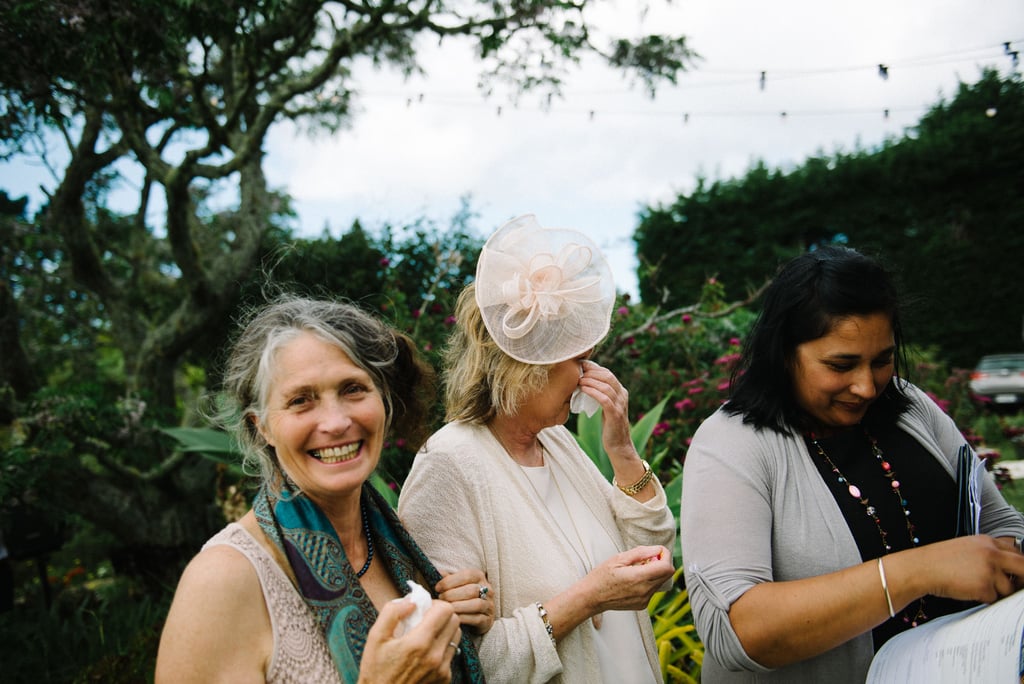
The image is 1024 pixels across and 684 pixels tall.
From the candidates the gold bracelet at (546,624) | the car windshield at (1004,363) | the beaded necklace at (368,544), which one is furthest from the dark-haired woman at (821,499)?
the car windshield at (1004,363)

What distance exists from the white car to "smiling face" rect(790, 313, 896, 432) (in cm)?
1404

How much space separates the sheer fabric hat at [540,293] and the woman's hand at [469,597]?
24.2 inches

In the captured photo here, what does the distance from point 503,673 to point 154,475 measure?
4.86m

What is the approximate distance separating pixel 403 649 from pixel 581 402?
0.98 m

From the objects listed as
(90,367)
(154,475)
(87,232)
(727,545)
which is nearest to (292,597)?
(727,545)

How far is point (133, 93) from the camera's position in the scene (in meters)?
5.02

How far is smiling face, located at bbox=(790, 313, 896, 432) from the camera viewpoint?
5.07 feet

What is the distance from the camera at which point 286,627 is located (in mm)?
1344

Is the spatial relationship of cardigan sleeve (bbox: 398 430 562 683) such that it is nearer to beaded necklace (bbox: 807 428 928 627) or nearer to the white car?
beaded necklace (bbox: 807 428 928 627)

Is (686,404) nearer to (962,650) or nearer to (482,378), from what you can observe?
(482,378)

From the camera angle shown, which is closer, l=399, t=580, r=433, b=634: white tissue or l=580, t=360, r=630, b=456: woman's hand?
l=399, t=580, r=433, b=634: white tissue

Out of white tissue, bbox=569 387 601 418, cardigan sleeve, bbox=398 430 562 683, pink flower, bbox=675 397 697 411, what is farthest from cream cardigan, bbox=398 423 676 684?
pink flower, bbox=675 397 697 411

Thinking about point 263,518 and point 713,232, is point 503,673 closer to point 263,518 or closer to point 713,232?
point 263,518

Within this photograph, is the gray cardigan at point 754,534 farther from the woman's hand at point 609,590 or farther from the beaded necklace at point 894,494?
the woman's hand at point 609,590
